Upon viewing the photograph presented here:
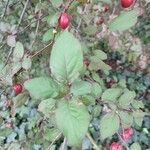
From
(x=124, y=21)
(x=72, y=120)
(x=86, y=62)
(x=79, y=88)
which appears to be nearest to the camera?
(x=72, y=120)

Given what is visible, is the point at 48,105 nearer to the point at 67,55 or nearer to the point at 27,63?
the point at 27,63

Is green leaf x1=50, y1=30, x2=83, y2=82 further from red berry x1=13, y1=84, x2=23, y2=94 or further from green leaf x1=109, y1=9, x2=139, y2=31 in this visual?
red berry x1=13, y1=84, x2=23, y2=94

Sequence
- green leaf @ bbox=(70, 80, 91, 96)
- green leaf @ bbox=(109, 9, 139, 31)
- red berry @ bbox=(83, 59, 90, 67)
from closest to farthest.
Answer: green leaf @ bbox=(70, 80, 91, 96), green leaf @ bbox=(109, 9, 139, 31), red berry @ bbox=(83, 59, 90, 67)

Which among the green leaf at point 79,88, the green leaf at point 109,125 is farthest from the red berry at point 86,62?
the green leaf at point 79,88

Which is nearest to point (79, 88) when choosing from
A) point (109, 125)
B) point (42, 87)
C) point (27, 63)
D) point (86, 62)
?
point (42, 87)

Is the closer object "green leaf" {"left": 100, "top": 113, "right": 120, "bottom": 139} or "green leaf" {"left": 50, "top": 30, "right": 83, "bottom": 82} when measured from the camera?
"green leaf" {"left": 50, "top": 30, "right": 83, "bottom": 82}

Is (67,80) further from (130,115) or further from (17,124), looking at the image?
(17,124)

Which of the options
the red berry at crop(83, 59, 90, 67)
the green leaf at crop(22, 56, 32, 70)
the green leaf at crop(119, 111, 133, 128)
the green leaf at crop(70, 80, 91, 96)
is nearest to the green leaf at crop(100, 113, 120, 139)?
the green leaf at crop(119, 111, 133, 128)
